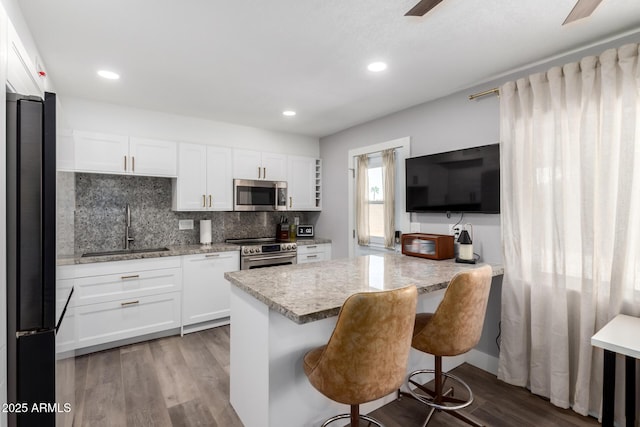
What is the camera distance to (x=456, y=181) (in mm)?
2846

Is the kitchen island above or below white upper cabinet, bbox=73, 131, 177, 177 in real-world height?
below

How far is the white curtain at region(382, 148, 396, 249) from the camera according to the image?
3570 mm

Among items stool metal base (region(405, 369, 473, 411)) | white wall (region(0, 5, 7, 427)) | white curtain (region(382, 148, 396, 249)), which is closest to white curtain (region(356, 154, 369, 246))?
white curtain (region(382, 148, 396, 249))

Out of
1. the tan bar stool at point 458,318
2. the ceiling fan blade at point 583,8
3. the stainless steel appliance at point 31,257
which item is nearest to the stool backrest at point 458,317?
the tan bar stool at point 458,318

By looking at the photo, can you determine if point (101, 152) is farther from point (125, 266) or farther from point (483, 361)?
point (483, 361)

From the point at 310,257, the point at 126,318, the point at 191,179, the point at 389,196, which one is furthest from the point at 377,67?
the point at 126,318

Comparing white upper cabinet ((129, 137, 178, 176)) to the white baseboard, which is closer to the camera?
the white baseboard

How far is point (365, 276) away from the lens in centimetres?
212

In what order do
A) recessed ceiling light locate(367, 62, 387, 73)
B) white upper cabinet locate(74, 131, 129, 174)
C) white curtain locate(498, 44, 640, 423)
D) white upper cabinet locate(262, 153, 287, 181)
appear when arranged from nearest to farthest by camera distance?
white curtain locate(498, 44, 640, 423), recessed ceiling light locate(367, 62, 387, 73), white upper cabinet locate(74, 131, 129, 174), white upper cabinet locate(262, 153, 287, 181)

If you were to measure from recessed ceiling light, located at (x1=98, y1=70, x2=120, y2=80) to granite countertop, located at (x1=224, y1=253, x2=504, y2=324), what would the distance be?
1917mm

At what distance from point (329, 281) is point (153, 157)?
2.61 metres

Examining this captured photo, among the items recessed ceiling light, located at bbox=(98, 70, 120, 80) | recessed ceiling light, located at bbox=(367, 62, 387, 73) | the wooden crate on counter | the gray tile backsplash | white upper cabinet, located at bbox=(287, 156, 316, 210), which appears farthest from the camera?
white upper cabinet, located at bbox=(287, 156, 316, 210)

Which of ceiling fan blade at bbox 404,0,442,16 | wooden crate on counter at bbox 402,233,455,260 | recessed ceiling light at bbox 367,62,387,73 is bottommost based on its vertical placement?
wooden crate on counter at bbox 402,233,455,260

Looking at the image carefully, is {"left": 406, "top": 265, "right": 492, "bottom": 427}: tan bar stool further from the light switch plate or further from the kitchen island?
the light switch plate
